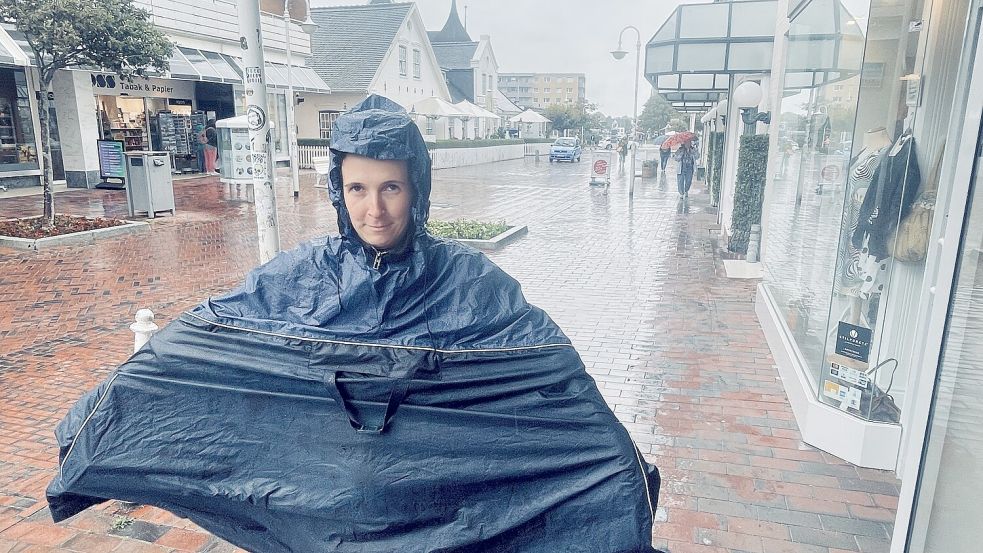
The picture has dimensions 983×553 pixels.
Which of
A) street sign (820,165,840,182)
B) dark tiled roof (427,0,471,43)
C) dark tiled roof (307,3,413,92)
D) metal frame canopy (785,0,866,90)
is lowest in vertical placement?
street sign (820,165,840,182)

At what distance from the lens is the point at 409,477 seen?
1917mm

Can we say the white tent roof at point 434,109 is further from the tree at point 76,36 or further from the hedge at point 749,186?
the hedge at point 749,186

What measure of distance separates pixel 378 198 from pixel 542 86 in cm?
16549

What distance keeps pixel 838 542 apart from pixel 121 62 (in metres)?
12.0

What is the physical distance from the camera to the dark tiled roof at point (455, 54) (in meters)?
48.9

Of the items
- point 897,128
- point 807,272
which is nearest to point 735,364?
point 807,272

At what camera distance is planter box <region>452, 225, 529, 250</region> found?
11023 mm

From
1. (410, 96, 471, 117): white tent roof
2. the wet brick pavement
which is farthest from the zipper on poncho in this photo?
(410, 96, 471, 117): white tent roof

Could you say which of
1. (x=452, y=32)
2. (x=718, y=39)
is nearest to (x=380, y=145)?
(x=718, y=39)

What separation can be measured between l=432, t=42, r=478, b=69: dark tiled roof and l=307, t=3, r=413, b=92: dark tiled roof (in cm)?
1428

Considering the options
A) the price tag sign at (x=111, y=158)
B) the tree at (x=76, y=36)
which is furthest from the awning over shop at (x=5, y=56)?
the price tag sign at (x=111, y=158)

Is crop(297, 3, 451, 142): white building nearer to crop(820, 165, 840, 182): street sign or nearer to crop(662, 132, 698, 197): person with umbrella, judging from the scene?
crop(662, 132, 698, 197): person with umbrella

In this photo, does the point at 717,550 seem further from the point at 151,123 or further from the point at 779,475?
the point at 151,123

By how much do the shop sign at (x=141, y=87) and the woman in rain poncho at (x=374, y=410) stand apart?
16.8 metres
